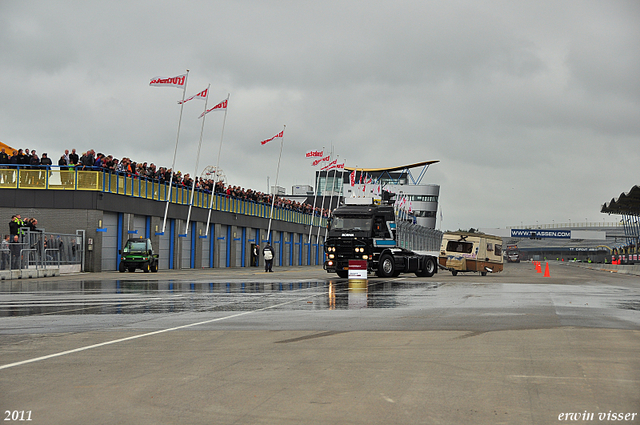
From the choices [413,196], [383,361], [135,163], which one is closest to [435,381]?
[383,361]

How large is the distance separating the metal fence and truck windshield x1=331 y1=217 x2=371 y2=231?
13846 mm

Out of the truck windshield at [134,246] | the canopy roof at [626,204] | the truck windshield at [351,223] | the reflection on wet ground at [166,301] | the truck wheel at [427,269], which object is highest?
the canopy roof at [626,204]

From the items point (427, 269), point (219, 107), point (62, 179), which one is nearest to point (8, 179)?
point (62, 179)

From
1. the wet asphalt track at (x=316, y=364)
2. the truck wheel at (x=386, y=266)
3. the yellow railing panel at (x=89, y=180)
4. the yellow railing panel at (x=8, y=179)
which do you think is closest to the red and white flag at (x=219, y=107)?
the yellow railing panel at (x=89, y=180)

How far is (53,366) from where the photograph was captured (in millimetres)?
8773

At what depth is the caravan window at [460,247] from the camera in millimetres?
43094

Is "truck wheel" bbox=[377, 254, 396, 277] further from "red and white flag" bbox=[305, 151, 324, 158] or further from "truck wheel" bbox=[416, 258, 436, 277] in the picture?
"red and white flag" bbox=[305, 151, 324, 158]

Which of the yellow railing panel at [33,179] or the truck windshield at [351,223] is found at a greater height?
the yellow railing panel at [33,179]

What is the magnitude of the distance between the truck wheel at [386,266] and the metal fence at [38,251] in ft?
52.7

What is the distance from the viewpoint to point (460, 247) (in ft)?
142

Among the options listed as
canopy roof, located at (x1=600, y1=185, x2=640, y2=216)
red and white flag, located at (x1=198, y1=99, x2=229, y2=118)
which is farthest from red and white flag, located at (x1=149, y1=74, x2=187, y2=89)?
canopy roof, located at (x1=600, y1=185, x2=640, y2=216)

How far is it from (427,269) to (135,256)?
16795mm

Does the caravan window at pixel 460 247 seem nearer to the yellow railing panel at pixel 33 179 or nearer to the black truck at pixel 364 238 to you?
the black truck at pixel 364 238

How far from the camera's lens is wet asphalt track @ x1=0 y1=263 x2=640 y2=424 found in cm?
666
